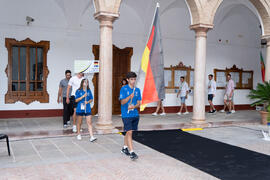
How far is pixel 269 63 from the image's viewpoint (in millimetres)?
10789

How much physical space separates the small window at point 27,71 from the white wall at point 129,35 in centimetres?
17

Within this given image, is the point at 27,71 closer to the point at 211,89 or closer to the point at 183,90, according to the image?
the point at 183,90

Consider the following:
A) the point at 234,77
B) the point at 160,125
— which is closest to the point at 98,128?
the point at 160,125

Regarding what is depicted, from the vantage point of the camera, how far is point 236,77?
15.1 metres

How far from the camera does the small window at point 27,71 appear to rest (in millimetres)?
10336

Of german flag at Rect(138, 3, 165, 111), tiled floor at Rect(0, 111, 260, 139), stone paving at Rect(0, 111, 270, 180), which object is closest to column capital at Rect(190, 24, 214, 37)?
tiled floor at Rect(0, 111, 260, 139)

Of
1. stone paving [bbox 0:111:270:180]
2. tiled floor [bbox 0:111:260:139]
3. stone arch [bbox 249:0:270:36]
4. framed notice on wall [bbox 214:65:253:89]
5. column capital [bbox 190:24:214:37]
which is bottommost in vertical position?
stone paving [bbox 0:111:270:180]

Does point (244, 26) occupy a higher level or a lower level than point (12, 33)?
higher

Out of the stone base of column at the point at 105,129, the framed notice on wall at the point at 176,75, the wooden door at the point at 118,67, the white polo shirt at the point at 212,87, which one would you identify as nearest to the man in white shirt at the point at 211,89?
the white polo shirt at the point at 212,87

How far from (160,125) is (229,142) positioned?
2641mm

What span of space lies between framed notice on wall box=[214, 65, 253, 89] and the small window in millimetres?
8097

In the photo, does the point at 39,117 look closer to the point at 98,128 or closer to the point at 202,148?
the point at 98,128

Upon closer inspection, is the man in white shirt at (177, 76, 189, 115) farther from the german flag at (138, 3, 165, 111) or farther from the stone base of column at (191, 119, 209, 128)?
the german flag at (138, 3, 165, 111)

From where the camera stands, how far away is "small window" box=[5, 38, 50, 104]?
10.3 m
